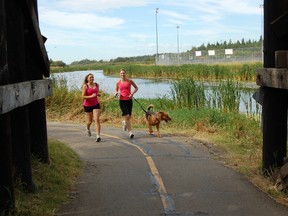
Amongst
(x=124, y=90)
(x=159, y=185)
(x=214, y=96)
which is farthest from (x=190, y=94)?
(x=159, y=185)

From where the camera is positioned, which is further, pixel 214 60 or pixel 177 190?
pixel 214 60

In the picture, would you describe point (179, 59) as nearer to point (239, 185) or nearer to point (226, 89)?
point (226, 89)

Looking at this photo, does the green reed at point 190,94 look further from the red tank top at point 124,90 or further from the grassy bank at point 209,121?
the red tank top at point 124,90

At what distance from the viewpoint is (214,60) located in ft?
221

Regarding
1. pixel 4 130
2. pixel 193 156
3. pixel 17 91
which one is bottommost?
pixel 193 156

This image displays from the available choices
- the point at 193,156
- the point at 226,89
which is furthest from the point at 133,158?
the point at 226,89

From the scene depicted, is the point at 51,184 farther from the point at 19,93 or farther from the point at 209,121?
the point at 209,121

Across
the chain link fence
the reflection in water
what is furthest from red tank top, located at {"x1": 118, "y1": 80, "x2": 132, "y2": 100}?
the chain link fence

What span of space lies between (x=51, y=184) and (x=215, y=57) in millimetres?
65227

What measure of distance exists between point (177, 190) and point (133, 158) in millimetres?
2851

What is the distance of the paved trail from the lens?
586cm

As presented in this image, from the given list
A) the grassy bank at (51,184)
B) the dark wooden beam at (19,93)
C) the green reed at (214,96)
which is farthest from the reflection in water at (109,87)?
the dark wooden beam at (19,93)

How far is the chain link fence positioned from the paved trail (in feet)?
162

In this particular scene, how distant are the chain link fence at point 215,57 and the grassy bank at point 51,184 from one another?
51.4 meters
